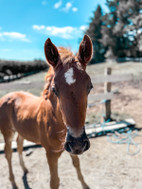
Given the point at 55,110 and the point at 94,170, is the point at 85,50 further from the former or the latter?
the point at 94,170

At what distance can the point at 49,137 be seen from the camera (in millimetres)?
1865

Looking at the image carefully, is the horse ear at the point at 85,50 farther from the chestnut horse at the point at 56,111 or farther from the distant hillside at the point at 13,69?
the distant hillside at the point at 13,69

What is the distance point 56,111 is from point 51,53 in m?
0.69

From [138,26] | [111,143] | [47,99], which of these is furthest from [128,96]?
[138,26]

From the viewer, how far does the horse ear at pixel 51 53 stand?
1.51 m

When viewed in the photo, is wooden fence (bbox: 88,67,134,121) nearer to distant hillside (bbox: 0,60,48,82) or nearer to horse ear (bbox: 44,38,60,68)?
horse ear (bbox: 44,38,60,68)

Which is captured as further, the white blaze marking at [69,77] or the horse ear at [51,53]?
the horse ear at [51,53]

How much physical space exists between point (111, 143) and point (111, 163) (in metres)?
0.75

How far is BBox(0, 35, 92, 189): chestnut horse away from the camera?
50.5 inches

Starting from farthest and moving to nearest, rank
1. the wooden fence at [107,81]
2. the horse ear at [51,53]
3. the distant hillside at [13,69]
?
the distant hillside at [13,69], the wooden fence at [107,81], the horse ear at [51,53]

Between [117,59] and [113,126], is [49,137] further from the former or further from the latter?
[117,59]

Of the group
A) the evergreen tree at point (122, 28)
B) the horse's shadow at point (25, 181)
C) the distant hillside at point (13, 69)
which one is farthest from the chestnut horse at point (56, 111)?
the evergreen tree at point (122, 28)

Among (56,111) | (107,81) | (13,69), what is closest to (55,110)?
Answer: (56,111)

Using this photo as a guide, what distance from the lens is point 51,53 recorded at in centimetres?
155
